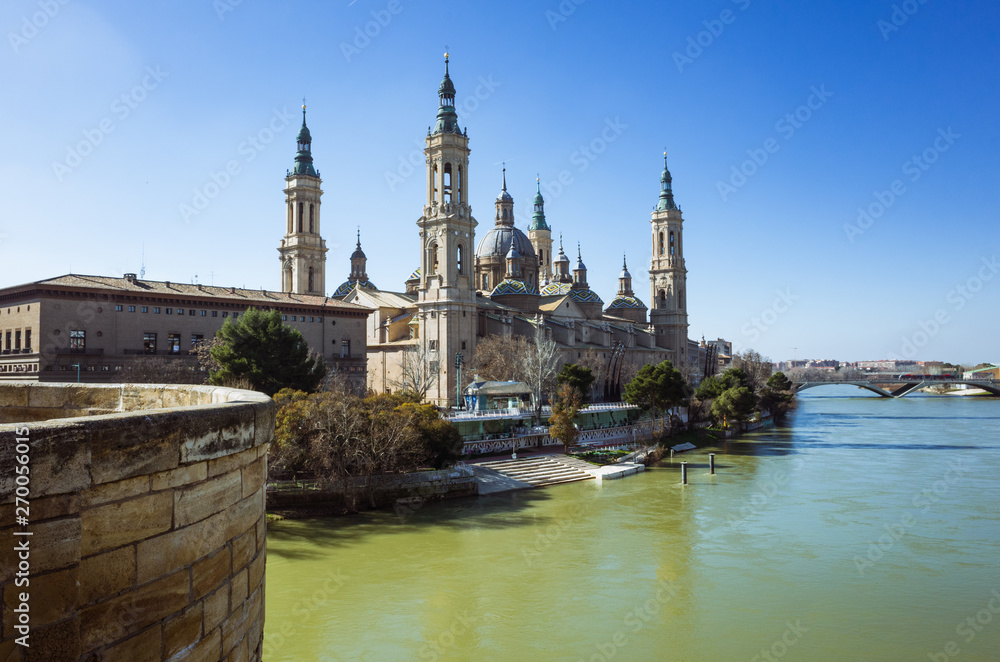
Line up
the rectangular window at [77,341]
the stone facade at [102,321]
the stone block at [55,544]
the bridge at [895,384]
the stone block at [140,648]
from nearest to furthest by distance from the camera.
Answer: the stone block at [55,544]
the stone block at [140,648]
the stone facade at [102,321]
the rectangular window at [77,341]
the bridge at [895,384]

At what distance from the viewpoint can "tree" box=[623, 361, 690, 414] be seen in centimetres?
4484

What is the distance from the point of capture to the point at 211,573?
3594mm

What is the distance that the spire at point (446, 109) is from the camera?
53344 mm

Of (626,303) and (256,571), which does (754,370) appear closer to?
(626,303)

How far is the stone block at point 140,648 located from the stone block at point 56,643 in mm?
215

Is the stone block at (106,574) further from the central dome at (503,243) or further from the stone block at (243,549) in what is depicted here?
the central dome at (503,243)

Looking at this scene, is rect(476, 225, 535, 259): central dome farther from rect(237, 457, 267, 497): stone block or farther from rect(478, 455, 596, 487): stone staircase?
rect(237, 457, 267, 497): stone block

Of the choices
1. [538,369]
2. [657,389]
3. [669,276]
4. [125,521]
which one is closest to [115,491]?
[125,521]

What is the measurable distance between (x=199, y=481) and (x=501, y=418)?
3344 cm

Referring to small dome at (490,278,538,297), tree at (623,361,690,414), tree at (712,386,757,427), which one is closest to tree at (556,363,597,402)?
tree at (623,361,690,414)

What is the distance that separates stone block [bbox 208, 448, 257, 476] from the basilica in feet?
136

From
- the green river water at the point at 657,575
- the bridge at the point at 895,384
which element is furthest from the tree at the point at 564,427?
the bridge at the point at 895,384

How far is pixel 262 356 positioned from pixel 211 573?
29.7m

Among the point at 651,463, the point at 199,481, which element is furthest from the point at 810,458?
the point at 199,481
